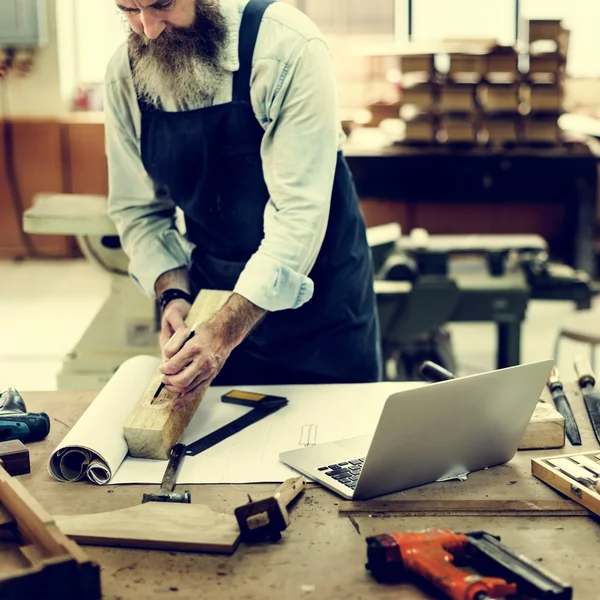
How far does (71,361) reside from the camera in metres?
2.80

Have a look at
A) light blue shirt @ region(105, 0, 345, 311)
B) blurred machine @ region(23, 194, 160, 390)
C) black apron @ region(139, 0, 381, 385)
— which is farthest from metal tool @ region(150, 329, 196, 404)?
blurred machine @ region(23, 194, 160, 390)

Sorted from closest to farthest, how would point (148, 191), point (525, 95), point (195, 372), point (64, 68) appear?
point (195, 372), point (148, 191), point (525, 95), point (64, 68)

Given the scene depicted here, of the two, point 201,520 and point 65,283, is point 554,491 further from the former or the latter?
point 65,283

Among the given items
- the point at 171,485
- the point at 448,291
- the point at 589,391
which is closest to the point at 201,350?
the point at 171,485

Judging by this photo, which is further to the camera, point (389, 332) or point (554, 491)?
point (389, 332)

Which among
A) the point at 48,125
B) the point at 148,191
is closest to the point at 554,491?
the point at 148,191

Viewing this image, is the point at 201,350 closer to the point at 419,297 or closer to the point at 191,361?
the point at 191,361

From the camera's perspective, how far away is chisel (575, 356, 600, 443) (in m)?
1.60

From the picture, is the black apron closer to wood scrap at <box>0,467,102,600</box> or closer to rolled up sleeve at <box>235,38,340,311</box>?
rolled up sleeve at <box>235,38,340,311</box>

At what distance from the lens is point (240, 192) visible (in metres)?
1.83

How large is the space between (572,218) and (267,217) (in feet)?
12.1

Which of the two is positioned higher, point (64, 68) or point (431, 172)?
point (64, 68)

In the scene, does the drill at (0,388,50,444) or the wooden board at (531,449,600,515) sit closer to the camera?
the wooden board at (531,449,600,515)

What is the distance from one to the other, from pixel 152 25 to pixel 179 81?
0.13m
